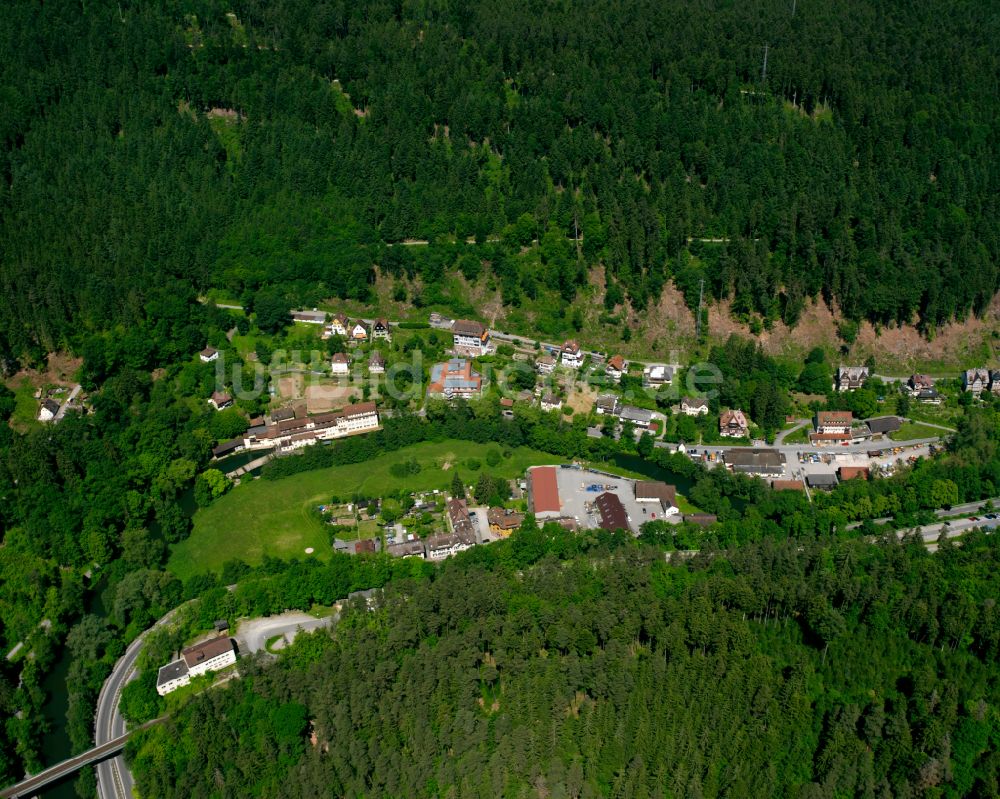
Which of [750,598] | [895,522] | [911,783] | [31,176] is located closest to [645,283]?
[895,522]

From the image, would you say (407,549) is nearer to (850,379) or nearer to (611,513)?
(611,513)

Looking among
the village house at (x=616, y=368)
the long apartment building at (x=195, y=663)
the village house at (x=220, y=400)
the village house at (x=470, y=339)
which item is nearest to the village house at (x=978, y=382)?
the village house at (x=616, y=368)

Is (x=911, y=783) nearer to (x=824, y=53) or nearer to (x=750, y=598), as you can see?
(x=750, y=598)

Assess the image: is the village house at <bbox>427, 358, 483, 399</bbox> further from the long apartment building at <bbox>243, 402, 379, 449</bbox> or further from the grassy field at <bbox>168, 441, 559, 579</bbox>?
the long apartment building at <bbox>243, 402, 379, 449</bbox>

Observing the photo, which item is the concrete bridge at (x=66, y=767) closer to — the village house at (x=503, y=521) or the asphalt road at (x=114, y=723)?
the asphalt road at (x=114, y=723)

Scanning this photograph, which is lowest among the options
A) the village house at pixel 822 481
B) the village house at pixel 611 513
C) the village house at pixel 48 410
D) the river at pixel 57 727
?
the river at pixel 57 727

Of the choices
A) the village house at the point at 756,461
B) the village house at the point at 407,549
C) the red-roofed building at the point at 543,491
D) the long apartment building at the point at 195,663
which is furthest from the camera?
the village house at the point at 756,461
